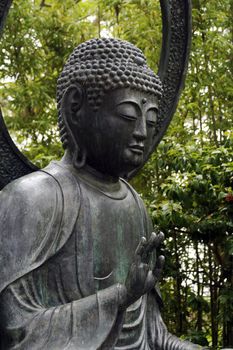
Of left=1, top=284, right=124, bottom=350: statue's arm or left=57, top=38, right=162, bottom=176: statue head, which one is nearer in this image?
left=1, top=284, right=124, bottom=350: statue's arm

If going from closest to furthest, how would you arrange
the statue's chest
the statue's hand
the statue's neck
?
the statue's hand, the statue's chest, the statue's neck

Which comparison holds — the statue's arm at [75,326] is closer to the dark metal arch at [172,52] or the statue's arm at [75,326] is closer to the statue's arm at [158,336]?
the statue's arm at [158,336]

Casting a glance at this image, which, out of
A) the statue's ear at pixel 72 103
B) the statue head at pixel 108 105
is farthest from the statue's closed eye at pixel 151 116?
the statue's ear at pixel 72 103

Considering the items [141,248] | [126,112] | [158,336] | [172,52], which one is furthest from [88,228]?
[172,52]

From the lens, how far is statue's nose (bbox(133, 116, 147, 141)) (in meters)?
4.76

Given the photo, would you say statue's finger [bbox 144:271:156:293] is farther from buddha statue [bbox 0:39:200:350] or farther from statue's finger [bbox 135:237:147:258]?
statue's finger [bbox 135:237:147:258]

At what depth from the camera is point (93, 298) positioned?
180 inches

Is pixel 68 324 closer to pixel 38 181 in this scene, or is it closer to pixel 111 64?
pixel 38 181

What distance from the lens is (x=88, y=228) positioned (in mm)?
4785

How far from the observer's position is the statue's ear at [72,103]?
483 centimetres

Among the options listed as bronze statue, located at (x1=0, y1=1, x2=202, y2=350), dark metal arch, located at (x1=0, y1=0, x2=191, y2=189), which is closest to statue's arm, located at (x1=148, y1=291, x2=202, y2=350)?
bronze statue, located at (x1=0, y1=1, x2=202, y2=350)

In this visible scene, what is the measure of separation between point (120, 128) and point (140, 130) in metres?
0.09

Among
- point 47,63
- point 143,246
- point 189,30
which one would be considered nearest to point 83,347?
point 143,246

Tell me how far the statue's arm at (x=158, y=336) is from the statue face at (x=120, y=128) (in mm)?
747
